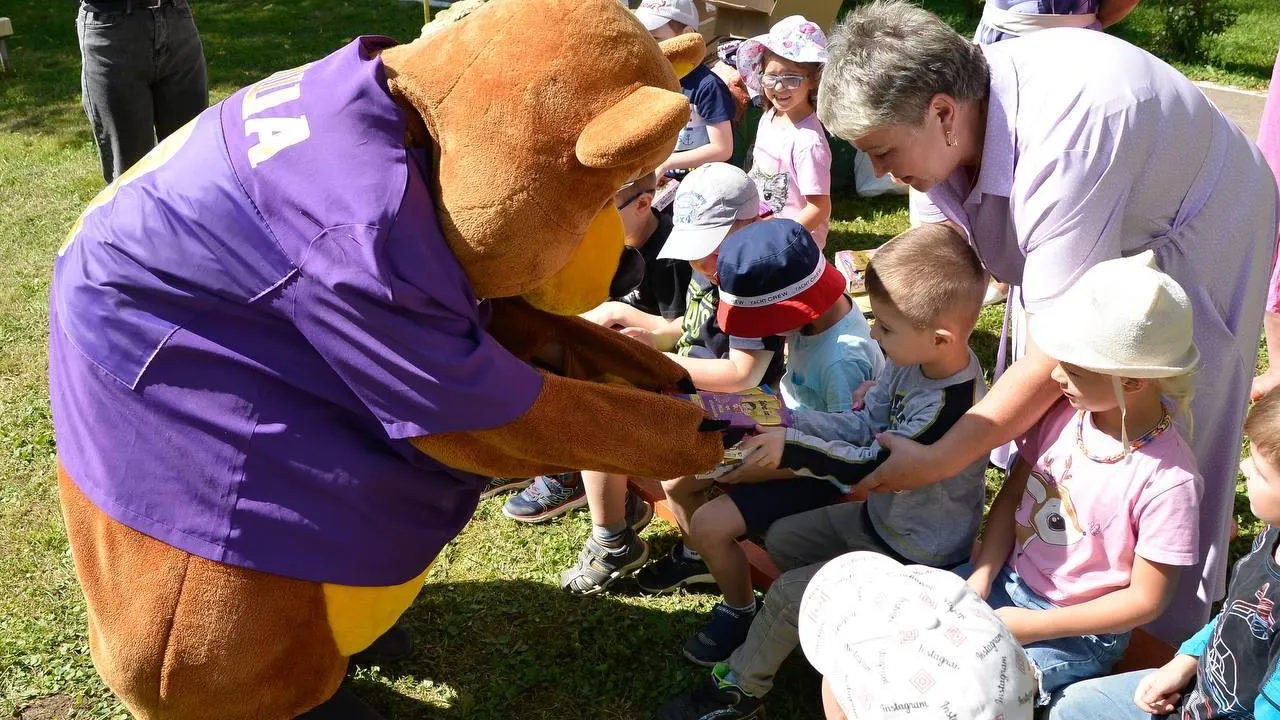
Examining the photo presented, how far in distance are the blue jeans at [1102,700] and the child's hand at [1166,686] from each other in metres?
0.04

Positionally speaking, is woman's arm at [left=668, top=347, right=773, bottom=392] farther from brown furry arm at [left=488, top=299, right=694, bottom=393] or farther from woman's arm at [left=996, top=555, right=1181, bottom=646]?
woman's arm at [left=996, top=555, right=1181, bottom=646]

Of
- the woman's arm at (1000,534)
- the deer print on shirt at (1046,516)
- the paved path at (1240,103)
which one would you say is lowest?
the paved path at (1240,103)

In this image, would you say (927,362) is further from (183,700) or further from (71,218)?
(71,218)

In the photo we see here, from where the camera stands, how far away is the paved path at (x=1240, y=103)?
719 cm

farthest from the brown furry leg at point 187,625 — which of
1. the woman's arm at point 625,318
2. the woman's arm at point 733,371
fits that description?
the woman's arm at point 625,318

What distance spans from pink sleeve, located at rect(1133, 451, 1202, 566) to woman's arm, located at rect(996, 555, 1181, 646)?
0.13ft

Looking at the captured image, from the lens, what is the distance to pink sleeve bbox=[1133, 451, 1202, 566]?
7.00 ft

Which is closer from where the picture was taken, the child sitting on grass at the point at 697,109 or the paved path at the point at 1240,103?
the child sitting on grass at the point at 697,109

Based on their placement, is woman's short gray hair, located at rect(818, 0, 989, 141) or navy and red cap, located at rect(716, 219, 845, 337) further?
navy and red cap, located at rect(716, 219, 845, 337)

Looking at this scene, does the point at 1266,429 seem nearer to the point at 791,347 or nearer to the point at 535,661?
the point at 791,347

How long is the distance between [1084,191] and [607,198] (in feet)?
3.27

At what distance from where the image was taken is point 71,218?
6.66m

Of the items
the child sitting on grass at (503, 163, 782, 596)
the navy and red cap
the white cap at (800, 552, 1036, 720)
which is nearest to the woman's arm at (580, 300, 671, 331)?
the child sitting on grass at (503, 163, 782, 596)

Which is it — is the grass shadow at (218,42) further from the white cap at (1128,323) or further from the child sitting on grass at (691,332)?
the white cap at (1128,323)
